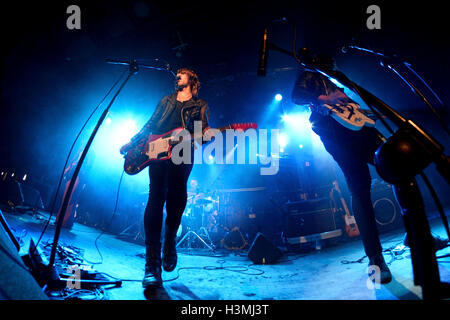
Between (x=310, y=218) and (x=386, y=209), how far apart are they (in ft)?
6.43

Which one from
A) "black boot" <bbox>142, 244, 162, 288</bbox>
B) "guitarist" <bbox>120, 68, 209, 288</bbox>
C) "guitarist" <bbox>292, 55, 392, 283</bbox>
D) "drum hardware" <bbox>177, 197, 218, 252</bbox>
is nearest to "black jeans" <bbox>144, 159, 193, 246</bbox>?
"guitarist" <bbox>120, 68, 209, 288</bbox>

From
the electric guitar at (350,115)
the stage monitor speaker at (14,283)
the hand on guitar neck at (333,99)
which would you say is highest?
the hand on guitar neck at (333,99)

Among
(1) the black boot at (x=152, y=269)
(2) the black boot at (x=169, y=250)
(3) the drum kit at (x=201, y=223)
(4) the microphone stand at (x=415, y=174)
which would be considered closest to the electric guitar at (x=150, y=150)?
(2) the black boot at (x=169, y=250)

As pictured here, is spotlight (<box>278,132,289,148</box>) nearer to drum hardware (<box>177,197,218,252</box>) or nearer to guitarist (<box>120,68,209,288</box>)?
drum hardware (<box>177,197,218,252</box>)

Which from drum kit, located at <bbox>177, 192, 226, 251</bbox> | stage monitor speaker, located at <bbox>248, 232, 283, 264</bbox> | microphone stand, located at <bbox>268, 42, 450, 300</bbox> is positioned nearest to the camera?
microphone stand, located at <bbox>268, 42, 450, 300</bbox>

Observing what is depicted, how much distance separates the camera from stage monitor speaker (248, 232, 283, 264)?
3.86 meters

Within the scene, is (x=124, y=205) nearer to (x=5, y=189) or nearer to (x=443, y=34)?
(x=5, y=189)

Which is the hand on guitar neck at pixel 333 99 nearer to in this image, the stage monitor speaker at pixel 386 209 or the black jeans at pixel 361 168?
the black jeans at pixel 361 168

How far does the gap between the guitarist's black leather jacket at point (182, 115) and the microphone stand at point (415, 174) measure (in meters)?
1.77

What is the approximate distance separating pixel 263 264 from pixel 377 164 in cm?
323

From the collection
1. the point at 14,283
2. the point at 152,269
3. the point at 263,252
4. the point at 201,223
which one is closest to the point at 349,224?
the point at 263,252

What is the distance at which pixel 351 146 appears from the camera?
2.02 m

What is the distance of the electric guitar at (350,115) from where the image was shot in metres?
1.87
